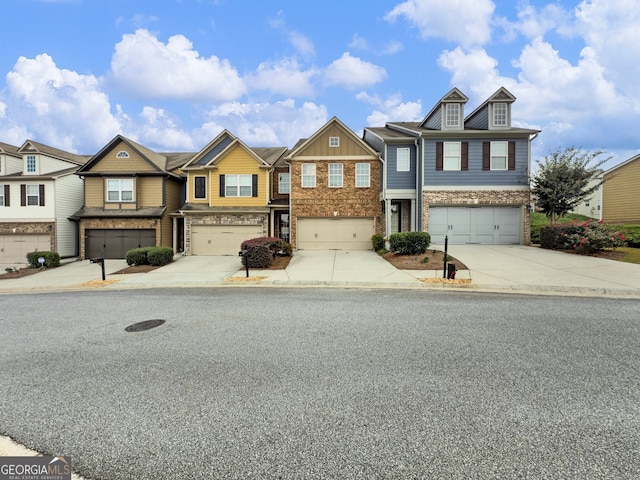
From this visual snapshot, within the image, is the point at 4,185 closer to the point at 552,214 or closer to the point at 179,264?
the point at 179,264

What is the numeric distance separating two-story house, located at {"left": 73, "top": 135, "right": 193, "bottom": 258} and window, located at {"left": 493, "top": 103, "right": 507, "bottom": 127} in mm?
21275

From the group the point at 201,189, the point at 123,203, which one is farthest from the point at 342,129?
the point at 123,203

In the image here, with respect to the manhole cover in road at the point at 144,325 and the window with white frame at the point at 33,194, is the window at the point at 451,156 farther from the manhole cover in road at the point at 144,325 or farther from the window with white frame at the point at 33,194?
the window with white frame at the point at 33,194

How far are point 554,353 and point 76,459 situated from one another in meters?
5.68

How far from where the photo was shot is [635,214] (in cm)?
2239

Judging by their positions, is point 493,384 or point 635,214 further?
point 635,214

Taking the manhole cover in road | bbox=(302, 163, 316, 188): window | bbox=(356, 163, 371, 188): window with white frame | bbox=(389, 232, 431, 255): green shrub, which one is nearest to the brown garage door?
bbox=(302, 163, 316, 188): window

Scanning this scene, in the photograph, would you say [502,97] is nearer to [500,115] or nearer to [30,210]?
[500,115]

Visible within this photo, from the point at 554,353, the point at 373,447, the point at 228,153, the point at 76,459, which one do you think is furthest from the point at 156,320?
the point at 228,153

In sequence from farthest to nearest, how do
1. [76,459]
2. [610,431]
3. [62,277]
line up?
[62,277] < [610,431] < [76,459]

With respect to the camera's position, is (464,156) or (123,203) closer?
(464,156)

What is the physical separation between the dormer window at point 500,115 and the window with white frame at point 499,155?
115 centimetres

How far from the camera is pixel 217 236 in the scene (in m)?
22.2

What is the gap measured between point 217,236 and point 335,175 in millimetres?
8709
